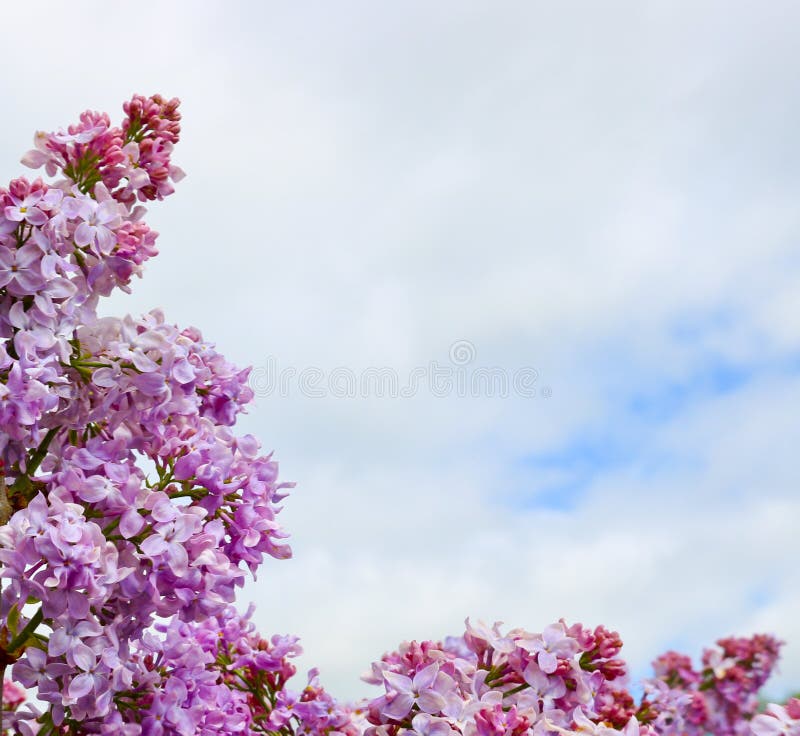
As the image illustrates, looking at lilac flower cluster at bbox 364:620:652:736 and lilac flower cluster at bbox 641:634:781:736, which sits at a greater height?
lilac flower cluster at bbox 641:634:781:736

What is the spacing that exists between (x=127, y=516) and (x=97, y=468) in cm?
32

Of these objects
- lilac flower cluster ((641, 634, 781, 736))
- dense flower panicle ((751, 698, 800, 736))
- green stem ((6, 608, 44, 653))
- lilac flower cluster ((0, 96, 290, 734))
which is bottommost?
dense flower panicle ((751, 698, 800, 736))

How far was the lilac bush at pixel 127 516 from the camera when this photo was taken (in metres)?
3.89

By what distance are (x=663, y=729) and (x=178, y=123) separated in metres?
5.01

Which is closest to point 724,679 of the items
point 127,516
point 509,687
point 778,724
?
point 509,687

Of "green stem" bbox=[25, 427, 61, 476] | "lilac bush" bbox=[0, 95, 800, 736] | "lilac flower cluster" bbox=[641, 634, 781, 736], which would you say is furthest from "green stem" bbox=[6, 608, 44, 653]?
"lilac flower cluster" bbox=[641, 634, 781, 736]

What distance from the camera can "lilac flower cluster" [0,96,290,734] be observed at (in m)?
3.89

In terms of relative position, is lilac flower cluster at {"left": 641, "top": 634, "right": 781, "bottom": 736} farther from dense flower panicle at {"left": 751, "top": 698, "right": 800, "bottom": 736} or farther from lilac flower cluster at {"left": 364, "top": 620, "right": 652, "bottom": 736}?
dense flower panicle at {"left": 751, "top": 698, "right": 800, "bottom": 736}

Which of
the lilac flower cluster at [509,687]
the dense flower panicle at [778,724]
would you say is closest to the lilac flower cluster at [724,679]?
the lilac flower cluster at [509,687]

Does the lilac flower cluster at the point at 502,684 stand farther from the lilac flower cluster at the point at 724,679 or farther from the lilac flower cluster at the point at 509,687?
the lilac flower cluster at the point at 724,679

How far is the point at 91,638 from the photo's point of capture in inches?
156

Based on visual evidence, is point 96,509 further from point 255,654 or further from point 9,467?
point 255,654

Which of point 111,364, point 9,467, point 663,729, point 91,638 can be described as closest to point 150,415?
point 111,364

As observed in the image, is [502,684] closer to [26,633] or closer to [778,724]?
[778,724]
